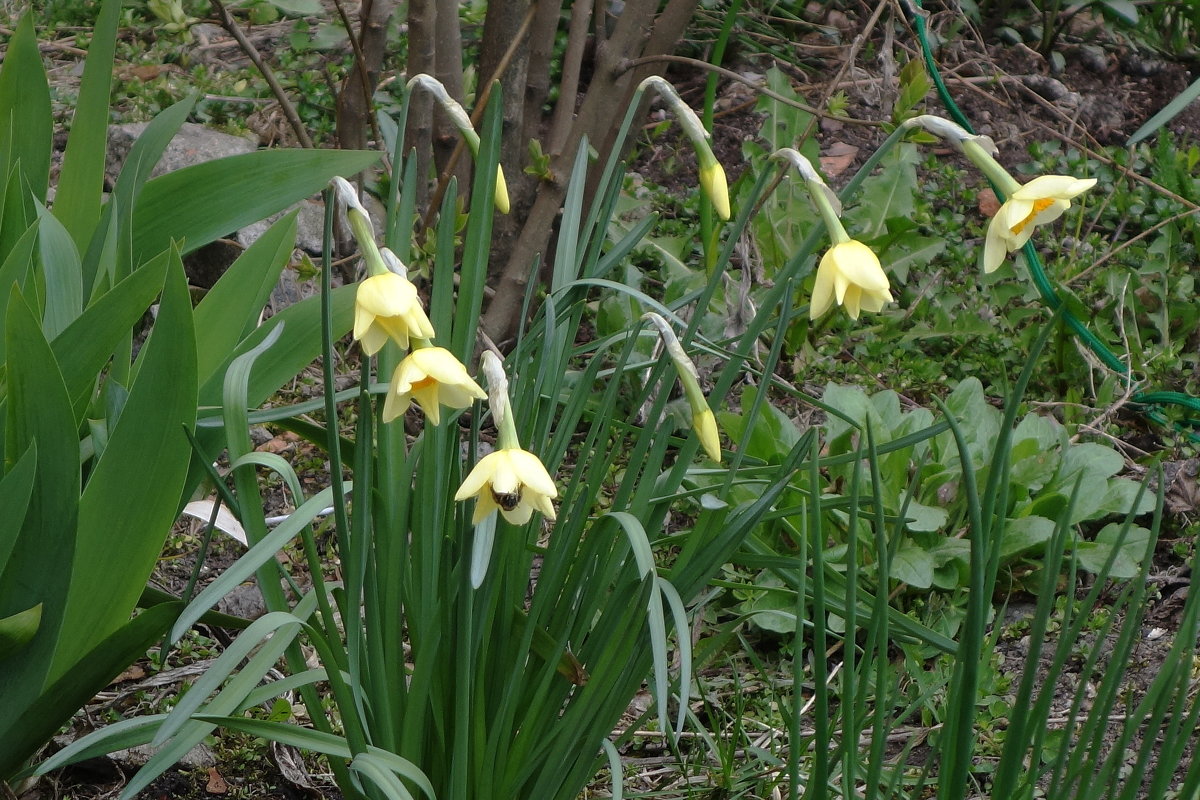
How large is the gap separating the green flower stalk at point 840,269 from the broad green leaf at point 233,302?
90cm

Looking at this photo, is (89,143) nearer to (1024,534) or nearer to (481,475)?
(481,475)

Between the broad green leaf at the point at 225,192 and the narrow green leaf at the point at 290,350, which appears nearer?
the narrow green leaf at the point at 290,350

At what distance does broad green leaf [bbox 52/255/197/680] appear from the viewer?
48.3 inches

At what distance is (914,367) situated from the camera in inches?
108

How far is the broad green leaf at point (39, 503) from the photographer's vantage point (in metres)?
1.19

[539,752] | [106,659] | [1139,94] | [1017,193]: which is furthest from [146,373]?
[1139,94]

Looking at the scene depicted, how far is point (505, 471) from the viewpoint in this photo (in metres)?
0.94

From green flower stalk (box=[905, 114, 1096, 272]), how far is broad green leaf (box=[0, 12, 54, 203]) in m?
1.44

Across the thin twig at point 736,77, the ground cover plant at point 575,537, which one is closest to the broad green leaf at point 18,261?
the ground cover plant at point 575,537

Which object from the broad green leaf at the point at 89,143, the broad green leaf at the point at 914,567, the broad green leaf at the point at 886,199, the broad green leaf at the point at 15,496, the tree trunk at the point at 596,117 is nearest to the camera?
the broad green leaf at the point at 15,496

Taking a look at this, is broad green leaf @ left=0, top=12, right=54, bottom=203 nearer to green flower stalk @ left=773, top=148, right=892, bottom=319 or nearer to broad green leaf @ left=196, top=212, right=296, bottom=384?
broad green leaf @ left=196, top=212, right=296, bottom=384

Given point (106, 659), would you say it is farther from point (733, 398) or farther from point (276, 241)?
point (733, 398)

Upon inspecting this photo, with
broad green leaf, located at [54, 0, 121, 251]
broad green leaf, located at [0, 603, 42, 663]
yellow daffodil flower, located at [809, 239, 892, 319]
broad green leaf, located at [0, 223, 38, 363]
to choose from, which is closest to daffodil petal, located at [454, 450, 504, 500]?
yellow daffodil flower, located at [809, 239, 892, 319]

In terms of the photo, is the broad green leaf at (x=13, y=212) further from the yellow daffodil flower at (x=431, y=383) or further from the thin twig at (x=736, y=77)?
the thin twig at (x=736, y=77)
